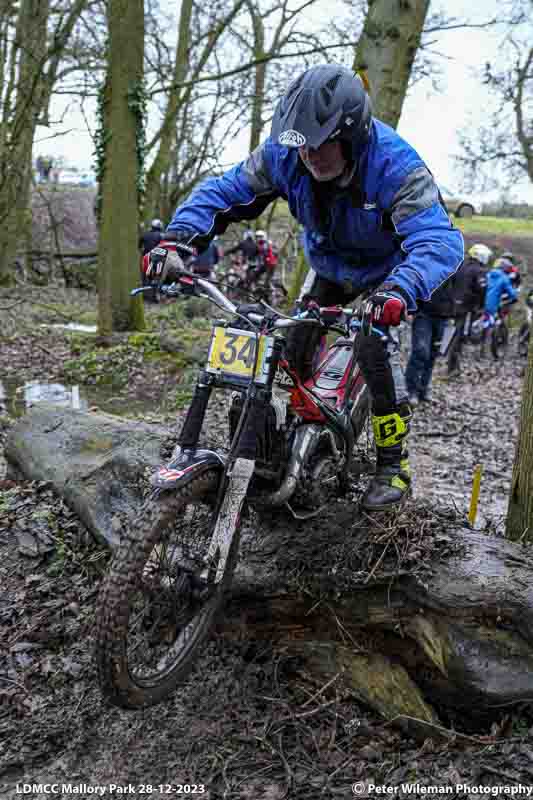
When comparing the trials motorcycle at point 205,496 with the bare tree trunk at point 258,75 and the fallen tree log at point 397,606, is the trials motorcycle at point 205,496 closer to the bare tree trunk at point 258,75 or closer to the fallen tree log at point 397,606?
the fallen tree log at point 397,606

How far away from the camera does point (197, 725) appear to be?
288 cm

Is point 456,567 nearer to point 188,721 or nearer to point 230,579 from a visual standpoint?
point 230,579

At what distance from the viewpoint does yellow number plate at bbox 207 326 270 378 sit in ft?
9.18

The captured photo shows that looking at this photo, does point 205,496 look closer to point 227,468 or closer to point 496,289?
point 227,468

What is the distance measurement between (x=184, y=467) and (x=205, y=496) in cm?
20

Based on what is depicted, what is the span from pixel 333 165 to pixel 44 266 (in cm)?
1955

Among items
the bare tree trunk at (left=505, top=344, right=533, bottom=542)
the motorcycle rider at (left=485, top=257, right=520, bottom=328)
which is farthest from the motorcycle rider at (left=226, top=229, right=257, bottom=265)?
the bare tree trunk at (left=505, top=344, right=533, bottom=542)

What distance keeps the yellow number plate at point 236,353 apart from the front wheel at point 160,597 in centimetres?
44

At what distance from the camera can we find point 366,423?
406 cm

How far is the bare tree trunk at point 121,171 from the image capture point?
10508 mm

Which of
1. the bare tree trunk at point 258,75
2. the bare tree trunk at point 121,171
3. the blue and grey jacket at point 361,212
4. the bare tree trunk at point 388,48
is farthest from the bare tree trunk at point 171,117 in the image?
the blue and grey jacket at point 361,212

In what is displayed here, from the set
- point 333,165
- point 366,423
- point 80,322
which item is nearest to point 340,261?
point 333,165

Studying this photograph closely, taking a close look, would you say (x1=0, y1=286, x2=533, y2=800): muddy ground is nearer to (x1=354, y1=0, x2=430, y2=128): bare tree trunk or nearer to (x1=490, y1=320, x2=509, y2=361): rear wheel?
(x1=354, y1=0, x2=430, y2=128): bare tree trunk

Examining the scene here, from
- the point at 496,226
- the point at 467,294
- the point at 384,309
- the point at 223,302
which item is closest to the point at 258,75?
the point at 467,294
